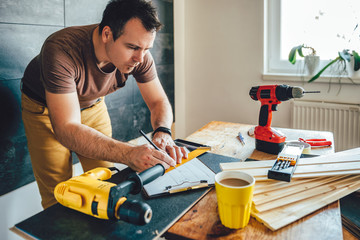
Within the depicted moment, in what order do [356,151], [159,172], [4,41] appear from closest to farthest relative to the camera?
1. [159,172]
2. [356,151]
3. [4,41]

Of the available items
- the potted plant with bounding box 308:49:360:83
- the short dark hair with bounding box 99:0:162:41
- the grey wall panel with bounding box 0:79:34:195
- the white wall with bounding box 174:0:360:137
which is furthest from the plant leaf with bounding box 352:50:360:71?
the grey wall panel with bounding box 0:79:34:195

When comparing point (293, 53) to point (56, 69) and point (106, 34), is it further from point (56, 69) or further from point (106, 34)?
point (56, 69)

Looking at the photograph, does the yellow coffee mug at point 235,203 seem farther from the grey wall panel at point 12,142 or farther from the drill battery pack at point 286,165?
the grey wall panel at point 12,142

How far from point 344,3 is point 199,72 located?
1381mm

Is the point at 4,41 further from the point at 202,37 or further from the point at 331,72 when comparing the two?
the point at 331,72

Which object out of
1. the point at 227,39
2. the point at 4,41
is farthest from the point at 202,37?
the point at 4,41

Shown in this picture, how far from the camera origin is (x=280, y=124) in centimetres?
275

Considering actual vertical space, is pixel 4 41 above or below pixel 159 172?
above

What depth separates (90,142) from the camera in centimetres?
115

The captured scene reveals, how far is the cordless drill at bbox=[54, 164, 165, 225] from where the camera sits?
0.69 m

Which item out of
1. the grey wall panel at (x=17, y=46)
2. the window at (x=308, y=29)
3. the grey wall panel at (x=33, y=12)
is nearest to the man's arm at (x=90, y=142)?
the grey wall panel at (x=17, y=46)

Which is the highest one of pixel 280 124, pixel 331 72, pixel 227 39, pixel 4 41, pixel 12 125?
pixel 227 39

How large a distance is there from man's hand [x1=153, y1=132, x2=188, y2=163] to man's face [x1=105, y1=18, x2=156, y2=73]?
0.35 m

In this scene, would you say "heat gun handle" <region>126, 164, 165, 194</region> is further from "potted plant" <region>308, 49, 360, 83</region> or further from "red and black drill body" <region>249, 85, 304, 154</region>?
"potted plant" <region>308, 49, 360, 83</region>
